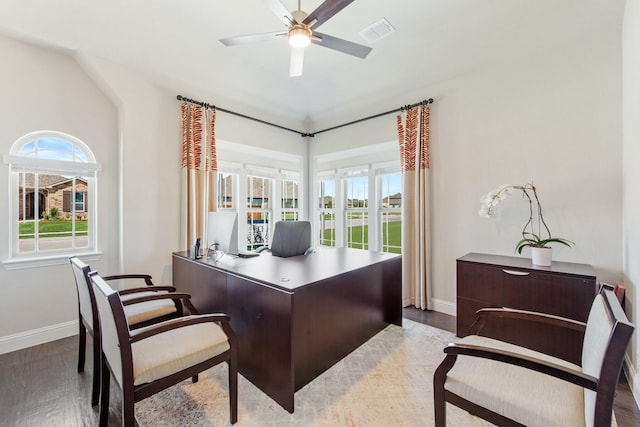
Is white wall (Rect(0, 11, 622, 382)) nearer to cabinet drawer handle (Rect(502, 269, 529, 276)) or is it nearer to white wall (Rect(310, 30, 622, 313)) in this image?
white wall (Rect(310, 30, 622, 313))

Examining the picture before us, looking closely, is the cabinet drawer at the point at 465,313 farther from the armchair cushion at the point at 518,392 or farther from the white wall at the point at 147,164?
the white wall at the point at 147,164

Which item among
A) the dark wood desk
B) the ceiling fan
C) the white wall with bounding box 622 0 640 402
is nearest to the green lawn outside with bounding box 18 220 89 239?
the dark wood desk

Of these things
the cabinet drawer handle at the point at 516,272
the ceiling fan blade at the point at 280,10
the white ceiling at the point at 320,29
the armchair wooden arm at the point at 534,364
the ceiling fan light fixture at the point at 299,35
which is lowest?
the armchair wooden arm at the point at 534,364

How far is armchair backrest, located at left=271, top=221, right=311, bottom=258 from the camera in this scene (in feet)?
9.02

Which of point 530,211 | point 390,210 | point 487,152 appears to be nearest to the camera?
point 530,211

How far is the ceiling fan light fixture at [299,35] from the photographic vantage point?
1.96 metres

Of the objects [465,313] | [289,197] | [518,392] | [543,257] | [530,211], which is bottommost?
[465,313]

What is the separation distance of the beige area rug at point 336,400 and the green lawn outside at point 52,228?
2.11 m

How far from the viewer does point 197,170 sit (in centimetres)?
336

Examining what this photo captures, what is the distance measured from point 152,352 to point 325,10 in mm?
2330

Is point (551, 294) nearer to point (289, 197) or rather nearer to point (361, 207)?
point (361, 207)

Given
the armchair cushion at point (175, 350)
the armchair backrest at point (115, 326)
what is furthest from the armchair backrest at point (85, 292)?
the armchair cushion at point (175, 350)

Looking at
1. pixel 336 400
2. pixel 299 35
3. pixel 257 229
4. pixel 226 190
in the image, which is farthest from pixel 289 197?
pixel 336 400

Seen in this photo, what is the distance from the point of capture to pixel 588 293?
2.00m
